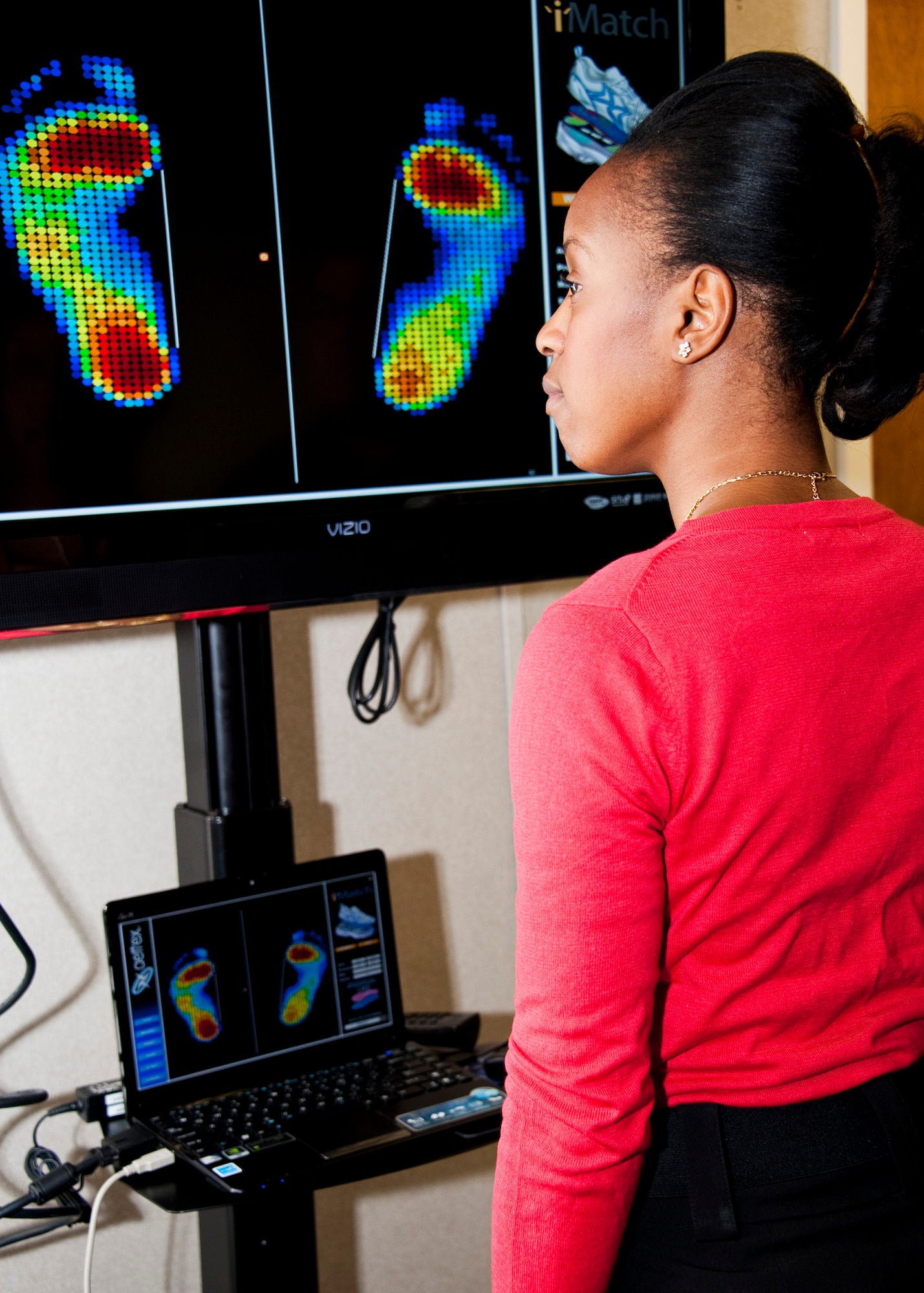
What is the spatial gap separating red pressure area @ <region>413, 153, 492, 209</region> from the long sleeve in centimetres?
76

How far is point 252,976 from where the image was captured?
1.31 meters

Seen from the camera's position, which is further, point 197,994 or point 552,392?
point 197,994

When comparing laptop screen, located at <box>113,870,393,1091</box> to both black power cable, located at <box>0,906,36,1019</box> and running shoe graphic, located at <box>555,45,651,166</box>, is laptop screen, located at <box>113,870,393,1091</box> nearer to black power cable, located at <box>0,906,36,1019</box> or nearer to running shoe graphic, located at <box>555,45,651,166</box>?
black power cable, located at <box>0,906,36,1019</box>

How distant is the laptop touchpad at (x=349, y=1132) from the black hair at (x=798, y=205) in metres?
0.77

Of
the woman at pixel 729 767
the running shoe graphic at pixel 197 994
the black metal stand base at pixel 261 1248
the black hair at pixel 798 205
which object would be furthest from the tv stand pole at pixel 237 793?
the black hair at pixel 798 205

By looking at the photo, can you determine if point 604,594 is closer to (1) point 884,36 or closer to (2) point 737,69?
(2) point 737,69

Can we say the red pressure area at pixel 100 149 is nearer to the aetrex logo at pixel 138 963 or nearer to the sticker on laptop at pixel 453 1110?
the aetrex logo at pixel 138 963

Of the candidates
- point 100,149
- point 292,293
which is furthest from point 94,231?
point 292,293

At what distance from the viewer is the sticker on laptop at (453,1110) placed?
121 cm

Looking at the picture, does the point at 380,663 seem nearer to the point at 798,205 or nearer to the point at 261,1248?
the point at 261,1248

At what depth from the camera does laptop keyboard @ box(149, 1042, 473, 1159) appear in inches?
46.8

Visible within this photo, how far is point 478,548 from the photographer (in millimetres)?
1459

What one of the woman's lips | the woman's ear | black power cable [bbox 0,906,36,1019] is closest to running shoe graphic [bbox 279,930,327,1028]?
black power cable [bbox 0,906,36,1019]

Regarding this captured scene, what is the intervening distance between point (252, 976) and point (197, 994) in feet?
0.20
